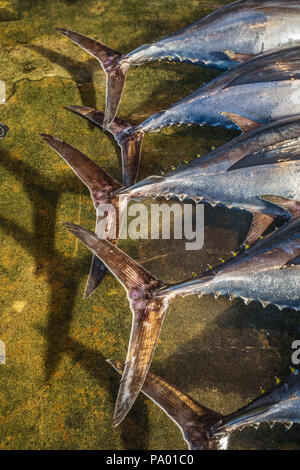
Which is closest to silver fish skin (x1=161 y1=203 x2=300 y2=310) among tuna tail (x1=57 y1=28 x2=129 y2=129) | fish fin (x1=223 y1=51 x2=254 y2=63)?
tuna tail (x1=57 y1=28 x2=129 y2=129)

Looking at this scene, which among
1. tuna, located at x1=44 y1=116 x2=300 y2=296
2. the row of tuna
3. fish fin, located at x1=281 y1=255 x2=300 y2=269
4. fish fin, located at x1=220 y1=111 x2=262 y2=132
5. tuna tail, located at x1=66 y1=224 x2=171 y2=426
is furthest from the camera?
fish fin, located at x1=220 y1=111 x2=262 y2=132

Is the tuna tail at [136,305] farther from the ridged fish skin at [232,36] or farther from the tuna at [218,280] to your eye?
the ridged fish skin at [232,36]

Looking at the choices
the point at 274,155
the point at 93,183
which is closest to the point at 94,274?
the point at 93,183

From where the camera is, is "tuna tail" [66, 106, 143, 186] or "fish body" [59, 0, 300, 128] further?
"fish body" [59, 0, 300, 128]

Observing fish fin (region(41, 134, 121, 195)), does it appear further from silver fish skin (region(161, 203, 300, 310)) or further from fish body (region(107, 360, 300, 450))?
fish body (region(107, 360, 300, 450))

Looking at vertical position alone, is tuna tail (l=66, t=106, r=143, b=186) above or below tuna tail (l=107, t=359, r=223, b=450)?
above

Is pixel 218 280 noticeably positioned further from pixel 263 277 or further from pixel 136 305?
pixel 136 305
